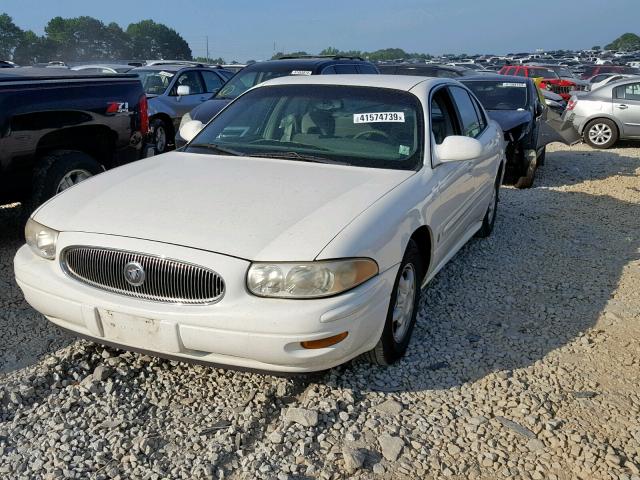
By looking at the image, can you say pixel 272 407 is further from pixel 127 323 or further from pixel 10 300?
pixel 10 300

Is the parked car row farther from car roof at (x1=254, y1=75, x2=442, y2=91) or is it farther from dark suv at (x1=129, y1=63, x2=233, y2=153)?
dark suv at (x1=129, y1=63, x2=233, y2=153)

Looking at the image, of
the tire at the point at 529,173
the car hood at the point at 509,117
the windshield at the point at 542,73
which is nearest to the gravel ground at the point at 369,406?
the tire at the point at 529,173

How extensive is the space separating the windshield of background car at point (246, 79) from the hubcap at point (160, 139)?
1584 millimetres

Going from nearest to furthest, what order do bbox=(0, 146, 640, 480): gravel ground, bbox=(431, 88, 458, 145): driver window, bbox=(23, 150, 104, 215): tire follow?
bbox=(0, 146, 640, 480): gravel ground → bbox=(431, 88, 458, 145): driver window → bbox=(23, 150, 104, 215): tire

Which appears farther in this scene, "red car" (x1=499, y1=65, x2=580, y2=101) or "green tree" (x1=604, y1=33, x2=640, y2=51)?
"green tree" (x1=604, y1=33, x2=640, y2=51)

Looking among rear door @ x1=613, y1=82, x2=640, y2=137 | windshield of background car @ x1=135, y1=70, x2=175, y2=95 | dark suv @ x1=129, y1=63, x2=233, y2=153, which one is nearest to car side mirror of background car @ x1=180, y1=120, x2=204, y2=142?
dark suv @ x1=129, y1=63, x2=233, y2=153

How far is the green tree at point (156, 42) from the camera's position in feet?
228

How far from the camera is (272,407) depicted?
10.2 feet

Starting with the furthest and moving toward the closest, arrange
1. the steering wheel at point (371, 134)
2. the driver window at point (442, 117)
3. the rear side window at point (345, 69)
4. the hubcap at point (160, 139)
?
the hubcap at point (160, 139), the rear side window at point (345, 69), the driver window at point (442, 117), the steering wheel at point (371, 134)

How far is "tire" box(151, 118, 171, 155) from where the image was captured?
10492mm

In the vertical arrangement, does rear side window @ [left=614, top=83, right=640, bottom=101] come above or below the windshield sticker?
below

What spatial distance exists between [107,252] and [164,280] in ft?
1.07

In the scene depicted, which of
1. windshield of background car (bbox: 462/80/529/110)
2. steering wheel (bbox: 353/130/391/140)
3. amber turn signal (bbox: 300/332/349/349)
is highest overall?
steering wheel (bbox: 353/130/391/140)

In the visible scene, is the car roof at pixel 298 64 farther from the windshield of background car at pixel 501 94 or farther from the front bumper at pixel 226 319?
the front bumper at pixel 226 319
